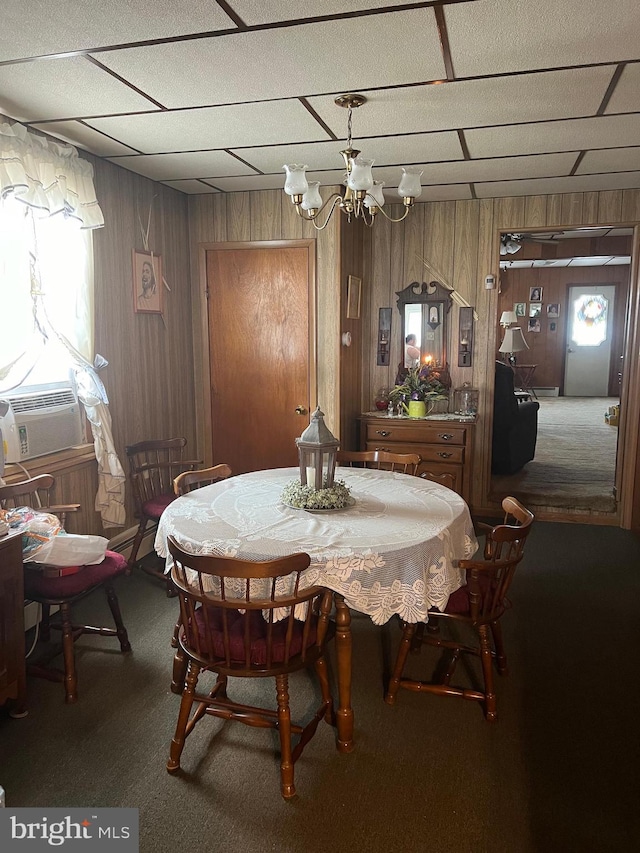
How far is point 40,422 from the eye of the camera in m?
3.22

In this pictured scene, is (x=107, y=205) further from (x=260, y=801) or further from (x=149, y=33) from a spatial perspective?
(x=260, y=801)

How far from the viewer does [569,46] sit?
215 centimetres

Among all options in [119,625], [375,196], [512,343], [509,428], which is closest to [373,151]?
[375,196]

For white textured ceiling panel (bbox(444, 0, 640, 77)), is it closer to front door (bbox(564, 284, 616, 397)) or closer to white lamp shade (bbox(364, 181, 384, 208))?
white lamp shade (bbox(364, 181, 384, 208))

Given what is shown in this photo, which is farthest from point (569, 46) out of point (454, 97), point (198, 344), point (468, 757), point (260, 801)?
point (198, 344)

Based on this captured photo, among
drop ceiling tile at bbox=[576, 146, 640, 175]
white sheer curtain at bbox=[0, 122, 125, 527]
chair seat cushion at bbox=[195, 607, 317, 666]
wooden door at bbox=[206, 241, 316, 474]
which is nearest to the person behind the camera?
chair seat cushion at bbox=[195, 607, 317, 666]

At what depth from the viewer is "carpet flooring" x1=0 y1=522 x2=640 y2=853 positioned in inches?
73.9

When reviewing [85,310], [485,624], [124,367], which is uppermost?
[85,310]

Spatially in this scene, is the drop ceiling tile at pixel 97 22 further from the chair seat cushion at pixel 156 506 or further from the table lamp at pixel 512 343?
the table lamp at pixel 512 343

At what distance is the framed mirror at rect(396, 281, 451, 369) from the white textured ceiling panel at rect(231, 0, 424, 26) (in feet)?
10.4

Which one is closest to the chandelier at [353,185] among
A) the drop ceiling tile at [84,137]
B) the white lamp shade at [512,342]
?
the drop ceiling tile at [84,137]

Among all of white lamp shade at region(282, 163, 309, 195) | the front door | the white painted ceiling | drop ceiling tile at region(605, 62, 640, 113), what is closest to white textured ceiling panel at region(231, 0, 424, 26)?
the white painted ceiling

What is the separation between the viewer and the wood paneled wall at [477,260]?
4.55 meters

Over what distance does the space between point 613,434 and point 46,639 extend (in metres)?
7.33
